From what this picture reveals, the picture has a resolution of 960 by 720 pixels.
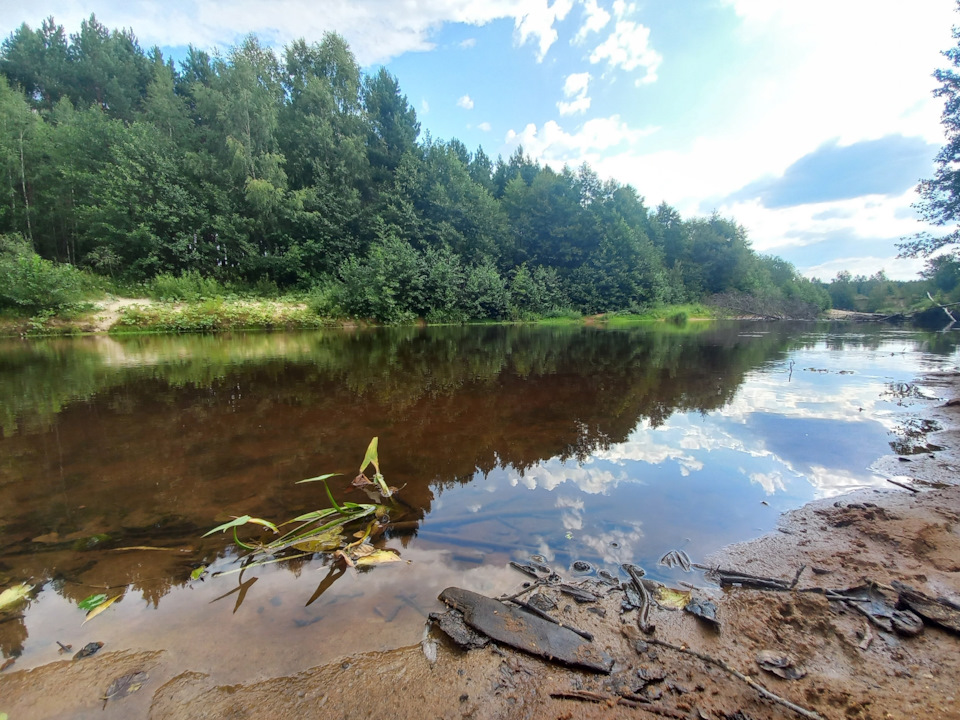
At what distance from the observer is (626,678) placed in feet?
5.22

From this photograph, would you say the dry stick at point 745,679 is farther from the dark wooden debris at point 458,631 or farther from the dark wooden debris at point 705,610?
the dark wooden debris at point 458,631

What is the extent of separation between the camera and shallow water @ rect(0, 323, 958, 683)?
1929 millimetres

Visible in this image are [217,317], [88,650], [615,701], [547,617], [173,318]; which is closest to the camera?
[615,701]

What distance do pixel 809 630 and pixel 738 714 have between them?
75cm

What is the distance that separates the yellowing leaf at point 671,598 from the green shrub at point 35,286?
72.9 feet

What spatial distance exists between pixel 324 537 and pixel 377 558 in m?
0.42

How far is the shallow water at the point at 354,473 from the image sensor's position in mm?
1929

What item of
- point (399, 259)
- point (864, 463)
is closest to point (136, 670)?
point (864, 463)

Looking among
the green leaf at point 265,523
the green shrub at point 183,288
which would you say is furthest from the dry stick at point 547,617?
the green shrub at point 183,288

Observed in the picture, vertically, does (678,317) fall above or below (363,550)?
above

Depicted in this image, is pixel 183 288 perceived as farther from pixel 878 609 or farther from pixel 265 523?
pixel 878 609

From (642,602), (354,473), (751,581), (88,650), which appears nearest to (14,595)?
(88,650)

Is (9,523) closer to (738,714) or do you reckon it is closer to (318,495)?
(318,495)

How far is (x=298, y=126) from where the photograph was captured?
87.6 ft
